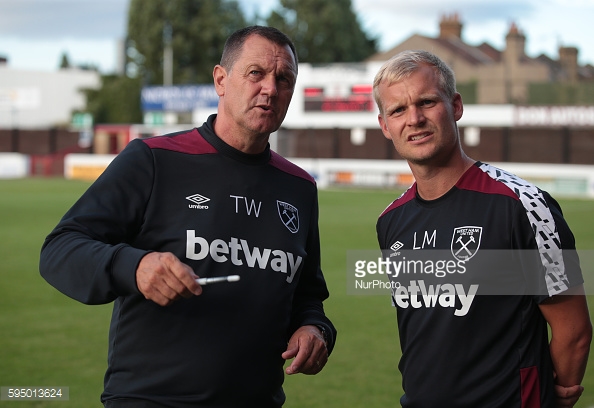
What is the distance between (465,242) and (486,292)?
206 mm

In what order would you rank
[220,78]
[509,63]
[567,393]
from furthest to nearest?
1. [509,63]
2. [220,78]
3. [567,393]

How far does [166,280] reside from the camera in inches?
110

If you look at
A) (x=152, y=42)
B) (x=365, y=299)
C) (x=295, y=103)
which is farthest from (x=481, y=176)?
(x=152, y=42)

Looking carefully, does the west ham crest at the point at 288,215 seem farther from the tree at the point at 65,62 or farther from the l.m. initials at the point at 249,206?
the tree at the point at 65,62

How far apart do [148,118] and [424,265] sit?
46246 mm

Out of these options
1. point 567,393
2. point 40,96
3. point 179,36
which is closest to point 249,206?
point 567,393

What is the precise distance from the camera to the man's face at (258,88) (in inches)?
142

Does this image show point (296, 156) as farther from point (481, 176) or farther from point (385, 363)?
point (481, 176)

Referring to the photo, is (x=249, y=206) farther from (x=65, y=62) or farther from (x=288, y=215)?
(x=65, y=62)

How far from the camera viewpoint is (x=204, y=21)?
63.7 meters

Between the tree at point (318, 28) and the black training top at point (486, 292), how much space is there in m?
62.8

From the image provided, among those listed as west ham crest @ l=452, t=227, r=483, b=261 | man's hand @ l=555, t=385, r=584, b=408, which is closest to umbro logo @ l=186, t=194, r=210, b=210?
west ham crest @ l=452, t=227, r=483, b=261

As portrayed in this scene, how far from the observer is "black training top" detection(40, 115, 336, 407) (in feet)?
10.7

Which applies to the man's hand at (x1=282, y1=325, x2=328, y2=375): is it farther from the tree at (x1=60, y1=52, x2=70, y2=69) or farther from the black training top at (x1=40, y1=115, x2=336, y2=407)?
the tree at (x1=60, y1=52, x2=70, y2=69)
